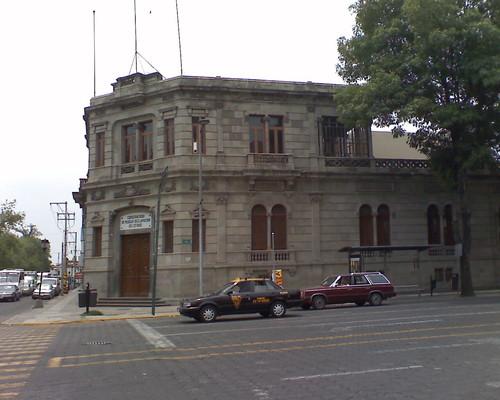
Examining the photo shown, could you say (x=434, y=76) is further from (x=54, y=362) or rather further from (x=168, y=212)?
(x=54, y=362)

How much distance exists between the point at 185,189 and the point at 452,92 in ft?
49.3

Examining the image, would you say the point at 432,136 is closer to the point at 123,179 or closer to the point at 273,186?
the point at 273,186

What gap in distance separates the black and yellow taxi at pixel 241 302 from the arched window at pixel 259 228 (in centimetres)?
1121

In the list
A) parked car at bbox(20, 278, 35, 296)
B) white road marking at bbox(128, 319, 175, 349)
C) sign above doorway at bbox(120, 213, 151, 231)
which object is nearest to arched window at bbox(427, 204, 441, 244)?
sign above doorway at bbox(120, 213, 151, 231)

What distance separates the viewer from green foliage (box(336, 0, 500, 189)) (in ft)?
88.1

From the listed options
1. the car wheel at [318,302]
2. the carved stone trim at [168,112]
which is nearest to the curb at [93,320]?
the car wheel at [318,302]

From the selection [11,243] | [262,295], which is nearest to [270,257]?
[262,295]

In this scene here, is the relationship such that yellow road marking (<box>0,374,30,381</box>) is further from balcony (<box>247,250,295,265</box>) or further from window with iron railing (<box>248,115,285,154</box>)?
window with iron railing (<box>248,115,285,154</box>)

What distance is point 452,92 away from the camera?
2948cm

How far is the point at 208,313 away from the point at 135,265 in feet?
47.1

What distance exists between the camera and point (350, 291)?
2595 centimetres

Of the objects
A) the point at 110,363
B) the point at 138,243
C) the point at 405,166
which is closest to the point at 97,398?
the point at 110,363

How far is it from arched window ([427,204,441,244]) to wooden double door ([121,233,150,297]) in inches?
689

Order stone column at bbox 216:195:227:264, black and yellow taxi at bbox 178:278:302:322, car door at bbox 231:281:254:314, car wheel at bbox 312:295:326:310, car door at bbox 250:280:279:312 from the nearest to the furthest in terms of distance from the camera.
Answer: black and yellow taxi at bbox 178:278:302:322 < car door at bbox 231:281:254:314 < car door at bbox 250:280:279:312 < car wheel at bbox 312:295:326:310 < stone column at bbox 216:195:227:264
